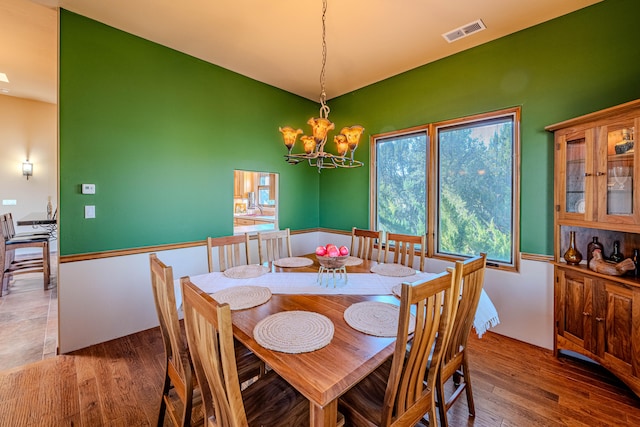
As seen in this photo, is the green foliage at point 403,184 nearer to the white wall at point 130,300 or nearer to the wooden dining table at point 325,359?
the white wall at point 130,300

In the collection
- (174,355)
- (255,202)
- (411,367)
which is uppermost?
(255,202)

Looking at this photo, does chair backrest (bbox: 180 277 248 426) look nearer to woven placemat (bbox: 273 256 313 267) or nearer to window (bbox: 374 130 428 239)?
woven placemat (bbox: 273 256 313 267)

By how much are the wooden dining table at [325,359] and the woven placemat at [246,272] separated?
1.88ft

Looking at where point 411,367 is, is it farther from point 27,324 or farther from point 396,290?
point 27,324

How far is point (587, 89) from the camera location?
225cm

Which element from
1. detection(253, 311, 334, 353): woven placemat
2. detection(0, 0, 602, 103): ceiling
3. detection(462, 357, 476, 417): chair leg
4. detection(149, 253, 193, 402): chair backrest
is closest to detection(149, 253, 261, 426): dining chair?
detection(149, 253, 193, 402): chair backrest

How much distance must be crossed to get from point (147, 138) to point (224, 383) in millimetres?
2705

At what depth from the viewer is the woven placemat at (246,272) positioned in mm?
2072

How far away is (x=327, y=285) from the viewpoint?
189 cm

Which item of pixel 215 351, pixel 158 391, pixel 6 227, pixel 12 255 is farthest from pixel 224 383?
pixel 12 255

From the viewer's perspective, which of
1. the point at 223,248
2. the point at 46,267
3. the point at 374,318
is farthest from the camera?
the point at 46,267

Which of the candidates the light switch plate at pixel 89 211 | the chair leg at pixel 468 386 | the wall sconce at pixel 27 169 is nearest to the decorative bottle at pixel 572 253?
the chair leg at pixel 468 386

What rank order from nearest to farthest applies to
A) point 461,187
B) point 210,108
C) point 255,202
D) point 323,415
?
point 323,415
point 461,187
point 210,108
point 255,202

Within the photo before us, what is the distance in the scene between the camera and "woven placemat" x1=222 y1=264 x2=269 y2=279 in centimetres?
207
